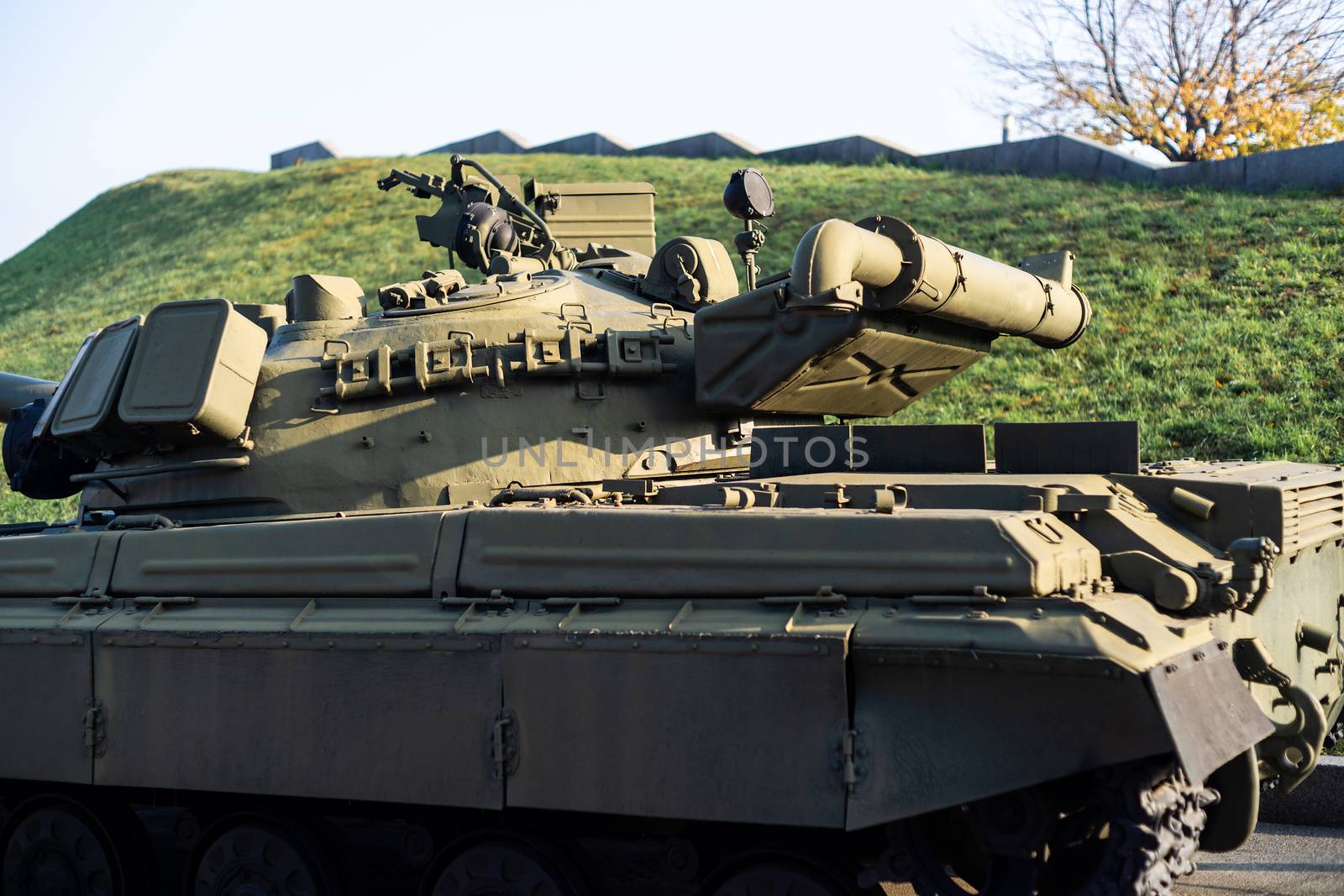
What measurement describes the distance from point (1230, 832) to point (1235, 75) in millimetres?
28531

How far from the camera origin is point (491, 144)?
36125 millimetres

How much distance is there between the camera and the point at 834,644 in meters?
5.22

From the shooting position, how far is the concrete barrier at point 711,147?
3231cm

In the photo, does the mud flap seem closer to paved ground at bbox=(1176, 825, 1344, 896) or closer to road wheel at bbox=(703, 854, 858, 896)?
road wheel at bbox=(703, 854, 858, 896)

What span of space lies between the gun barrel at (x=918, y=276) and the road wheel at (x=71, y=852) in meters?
4.28

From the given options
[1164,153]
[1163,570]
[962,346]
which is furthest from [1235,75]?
[1163,570]

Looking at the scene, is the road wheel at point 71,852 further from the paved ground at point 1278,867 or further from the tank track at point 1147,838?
the paved ground at point 1278,867

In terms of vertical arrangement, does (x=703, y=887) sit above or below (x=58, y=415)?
below

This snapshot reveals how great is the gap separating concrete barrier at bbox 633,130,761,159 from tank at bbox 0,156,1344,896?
24.1 metres

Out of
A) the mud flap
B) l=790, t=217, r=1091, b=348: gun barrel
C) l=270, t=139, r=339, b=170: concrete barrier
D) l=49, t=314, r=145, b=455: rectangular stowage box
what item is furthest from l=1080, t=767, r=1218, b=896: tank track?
l=270, t=139, r=339, b=170: concrete barrier

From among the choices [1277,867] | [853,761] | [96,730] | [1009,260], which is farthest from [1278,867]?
[1009,260]

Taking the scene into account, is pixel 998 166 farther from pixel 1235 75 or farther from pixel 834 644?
pixel 834 644

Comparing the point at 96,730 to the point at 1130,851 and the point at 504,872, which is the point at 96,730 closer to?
the point at 504,872

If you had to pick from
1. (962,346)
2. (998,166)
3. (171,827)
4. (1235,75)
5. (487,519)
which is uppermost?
(1235,75)
